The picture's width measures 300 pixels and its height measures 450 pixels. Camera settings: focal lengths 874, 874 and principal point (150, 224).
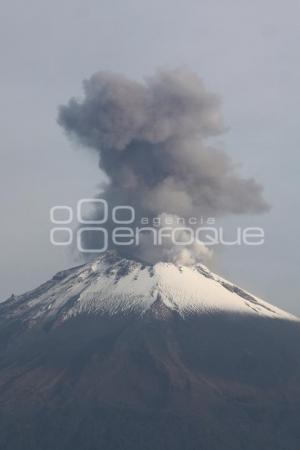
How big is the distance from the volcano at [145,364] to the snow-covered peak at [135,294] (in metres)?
0.20

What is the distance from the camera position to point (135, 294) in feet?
392

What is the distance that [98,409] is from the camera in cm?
8950

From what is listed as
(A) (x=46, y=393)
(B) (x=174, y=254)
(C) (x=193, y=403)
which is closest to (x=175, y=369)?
(C) (x=193, y=403)

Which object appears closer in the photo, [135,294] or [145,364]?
[145,364]

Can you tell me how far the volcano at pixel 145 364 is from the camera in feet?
283

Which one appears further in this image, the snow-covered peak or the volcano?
the snow-covered peak

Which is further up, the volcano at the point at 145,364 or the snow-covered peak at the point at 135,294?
the snow-covered peak at the point at 135,294

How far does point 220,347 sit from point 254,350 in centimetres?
414

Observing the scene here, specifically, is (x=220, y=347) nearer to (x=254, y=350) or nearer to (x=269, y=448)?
(x=254, y=350)

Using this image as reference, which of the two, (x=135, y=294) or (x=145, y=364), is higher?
(x=135, y=294)

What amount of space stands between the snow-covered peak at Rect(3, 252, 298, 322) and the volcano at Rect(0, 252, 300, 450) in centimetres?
20

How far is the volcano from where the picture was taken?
283 ft

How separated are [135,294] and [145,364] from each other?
70.3ft

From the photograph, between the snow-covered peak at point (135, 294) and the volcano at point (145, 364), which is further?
the snow-covered peak at point (135, 294)
